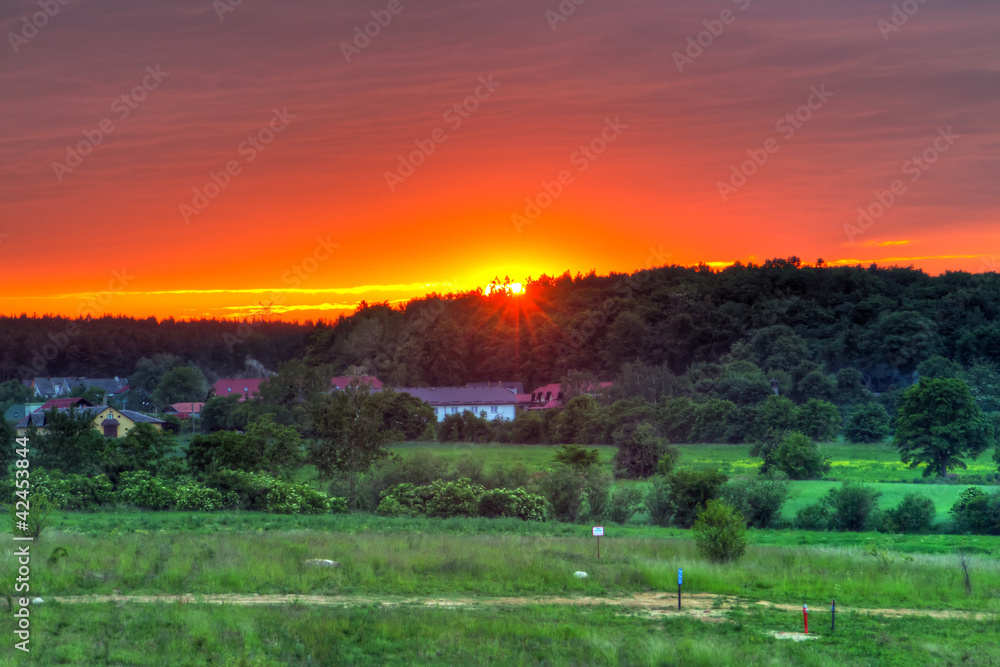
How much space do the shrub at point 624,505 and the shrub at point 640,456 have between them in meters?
11.2

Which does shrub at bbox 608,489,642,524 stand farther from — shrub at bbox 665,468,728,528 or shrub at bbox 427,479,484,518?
shrub at bbox 427,479,484,518

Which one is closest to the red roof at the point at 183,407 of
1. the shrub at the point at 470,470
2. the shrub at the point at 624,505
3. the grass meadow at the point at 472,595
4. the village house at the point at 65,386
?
the village house at the point at 65,386

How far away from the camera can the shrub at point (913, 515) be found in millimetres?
34688

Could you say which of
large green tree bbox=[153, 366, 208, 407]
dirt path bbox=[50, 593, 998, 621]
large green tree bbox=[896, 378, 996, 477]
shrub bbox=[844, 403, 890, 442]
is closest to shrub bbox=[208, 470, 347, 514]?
dirt path bbox=[50, 593, 998, 621]

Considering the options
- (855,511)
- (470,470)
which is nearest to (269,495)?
(470,470)

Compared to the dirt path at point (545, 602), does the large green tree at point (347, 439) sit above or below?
above

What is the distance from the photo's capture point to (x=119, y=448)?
1649 inches

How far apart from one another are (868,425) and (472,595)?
171 ft

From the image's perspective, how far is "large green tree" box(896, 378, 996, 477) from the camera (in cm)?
4581

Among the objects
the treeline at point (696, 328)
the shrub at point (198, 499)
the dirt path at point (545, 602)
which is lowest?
the dirt path at point (545, 602)

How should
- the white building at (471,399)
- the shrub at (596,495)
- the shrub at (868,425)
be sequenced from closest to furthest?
the shrub at (596,495), the shrub at (868,425), the white building at (471,399)

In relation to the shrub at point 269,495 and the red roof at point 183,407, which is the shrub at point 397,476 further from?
the red roof at point 183,407

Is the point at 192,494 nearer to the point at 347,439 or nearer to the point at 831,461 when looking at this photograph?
the point at 347,439

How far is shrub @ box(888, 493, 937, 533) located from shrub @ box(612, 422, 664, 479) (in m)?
15.0
